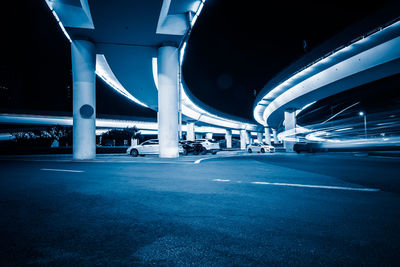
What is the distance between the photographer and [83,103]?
16109mm

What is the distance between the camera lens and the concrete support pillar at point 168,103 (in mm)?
16891

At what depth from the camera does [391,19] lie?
10922mm

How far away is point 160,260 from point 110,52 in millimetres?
20000

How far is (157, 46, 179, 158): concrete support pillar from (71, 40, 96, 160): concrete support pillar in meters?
4.70

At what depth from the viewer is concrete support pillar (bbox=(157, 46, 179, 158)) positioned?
16.9 metres

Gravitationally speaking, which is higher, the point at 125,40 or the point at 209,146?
the point at 125,40

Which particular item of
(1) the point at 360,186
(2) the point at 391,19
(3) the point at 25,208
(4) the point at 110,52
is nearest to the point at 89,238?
(3) the point at 25,208

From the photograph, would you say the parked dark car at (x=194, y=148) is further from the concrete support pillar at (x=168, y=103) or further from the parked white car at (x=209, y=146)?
the concrete support pillar at (x=168, y=103)

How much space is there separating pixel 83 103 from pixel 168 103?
19.0ft

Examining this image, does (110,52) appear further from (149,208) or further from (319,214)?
(319,214)

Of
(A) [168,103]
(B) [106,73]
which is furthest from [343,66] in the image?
(B) [106,73]

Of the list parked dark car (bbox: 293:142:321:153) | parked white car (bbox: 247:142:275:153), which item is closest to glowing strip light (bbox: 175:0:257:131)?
parked white car (bbox: 247:142:275:153)

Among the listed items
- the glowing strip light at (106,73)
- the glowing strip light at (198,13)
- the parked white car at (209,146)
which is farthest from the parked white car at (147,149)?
the glowing strip light at (198,13)

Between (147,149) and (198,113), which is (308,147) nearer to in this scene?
(147,149)
